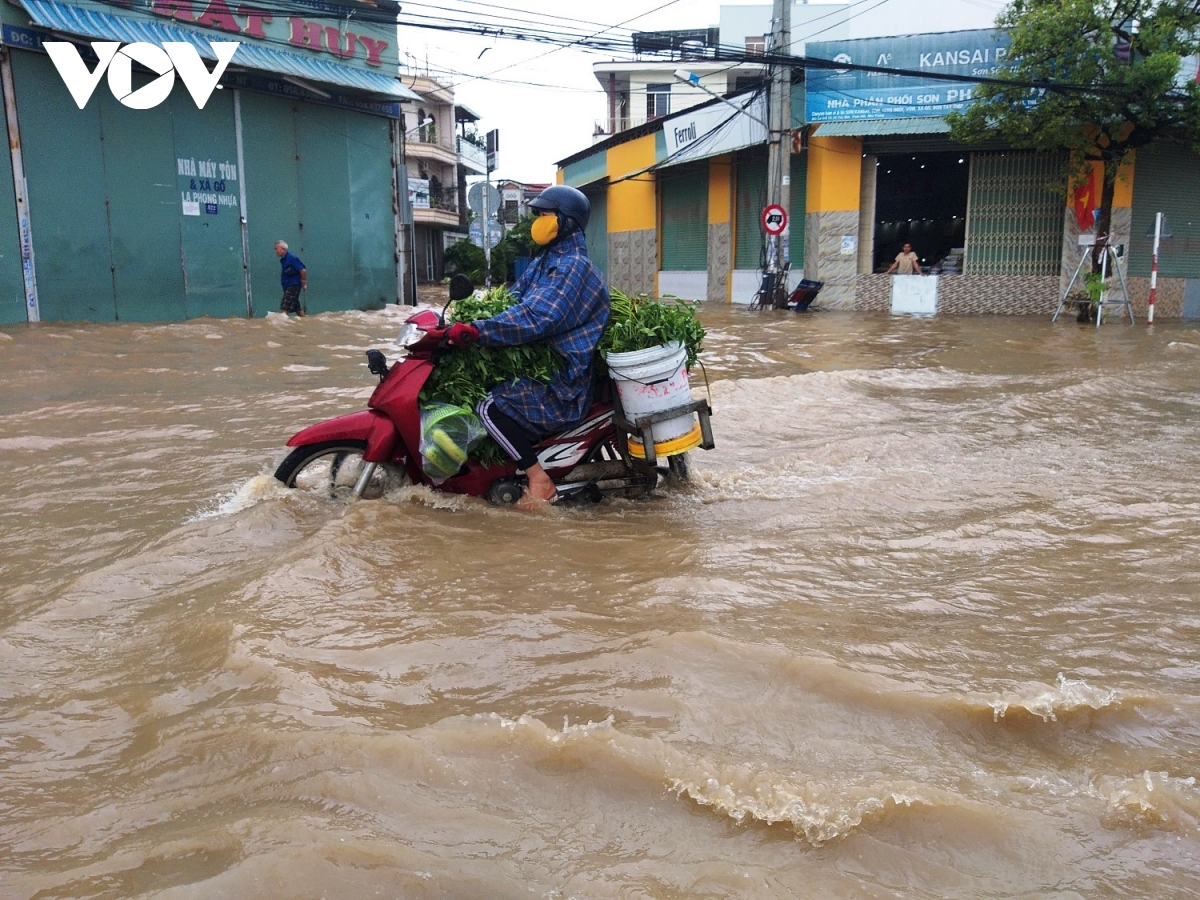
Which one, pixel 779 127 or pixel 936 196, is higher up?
pixel 779 127

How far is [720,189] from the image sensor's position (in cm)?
2492

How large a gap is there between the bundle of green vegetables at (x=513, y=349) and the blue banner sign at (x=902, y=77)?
15.9 m

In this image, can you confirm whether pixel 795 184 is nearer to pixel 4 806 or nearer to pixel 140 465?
pixel 140 465

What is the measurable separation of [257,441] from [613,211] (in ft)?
89.3

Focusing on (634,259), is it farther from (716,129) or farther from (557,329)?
(557,329)

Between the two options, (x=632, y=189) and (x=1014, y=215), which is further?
(x=632, y=189)

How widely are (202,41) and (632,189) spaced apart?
1691cm

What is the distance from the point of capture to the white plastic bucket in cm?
455

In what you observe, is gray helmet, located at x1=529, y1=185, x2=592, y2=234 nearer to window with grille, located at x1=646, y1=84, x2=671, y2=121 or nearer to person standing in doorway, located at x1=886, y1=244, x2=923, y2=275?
person standing in doorway, located at x1=886, y1=244, x2=923, y2=275

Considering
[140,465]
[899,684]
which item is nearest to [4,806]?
[899,684]

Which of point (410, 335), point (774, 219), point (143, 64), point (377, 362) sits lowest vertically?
point (377, 362)

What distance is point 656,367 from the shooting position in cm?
455

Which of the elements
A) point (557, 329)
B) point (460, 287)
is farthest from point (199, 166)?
point (460, 287)

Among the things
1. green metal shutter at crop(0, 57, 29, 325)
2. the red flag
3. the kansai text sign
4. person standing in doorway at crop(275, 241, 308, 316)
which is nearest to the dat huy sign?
the kansai text sign
